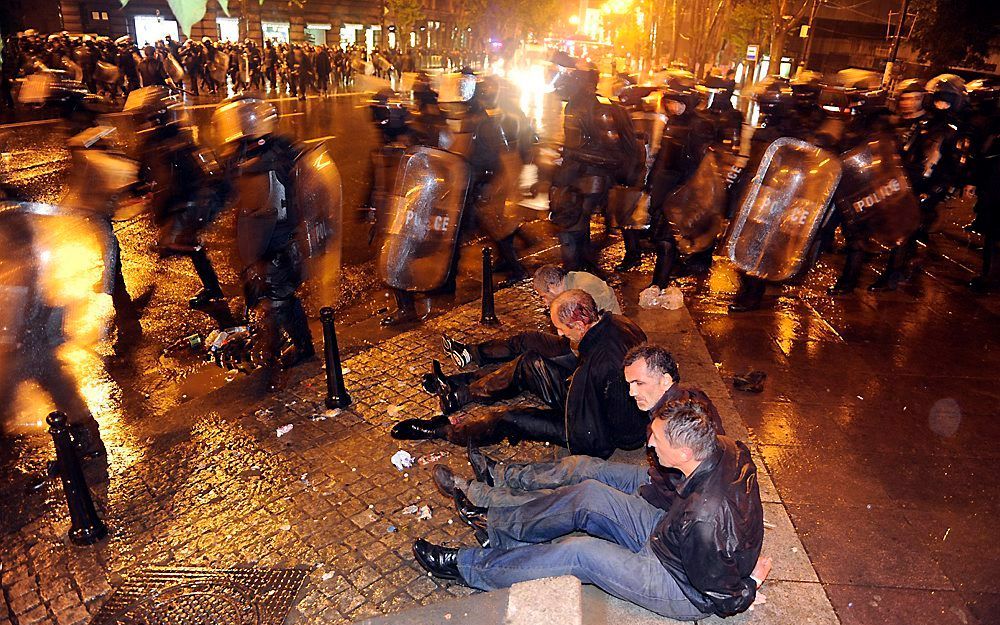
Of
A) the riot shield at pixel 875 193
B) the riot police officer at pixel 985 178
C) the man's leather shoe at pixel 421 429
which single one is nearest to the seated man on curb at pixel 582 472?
the man's leather shoe at pixel 421 429

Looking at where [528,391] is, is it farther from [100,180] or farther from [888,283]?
[888,283]

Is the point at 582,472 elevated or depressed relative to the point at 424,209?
depressed

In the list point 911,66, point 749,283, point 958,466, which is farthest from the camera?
point 911,66

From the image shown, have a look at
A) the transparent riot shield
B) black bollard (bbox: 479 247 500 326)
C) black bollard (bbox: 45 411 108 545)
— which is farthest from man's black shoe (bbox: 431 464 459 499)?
the transparent riot shield

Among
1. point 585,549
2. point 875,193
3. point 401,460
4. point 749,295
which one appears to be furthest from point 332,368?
point 875,193

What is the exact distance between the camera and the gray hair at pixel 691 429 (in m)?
3.06

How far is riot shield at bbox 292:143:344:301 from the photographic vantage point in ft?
20.1

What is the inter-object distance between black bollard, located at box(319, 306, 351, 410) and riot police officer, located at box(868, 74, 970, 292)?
6824mm

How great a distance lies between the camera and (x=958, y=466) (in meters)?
4.93

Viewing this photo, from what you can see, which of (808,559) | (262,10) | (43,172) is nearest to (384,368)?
A: (808,559)

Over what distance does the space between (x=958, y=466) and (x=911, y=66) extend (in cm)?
3605

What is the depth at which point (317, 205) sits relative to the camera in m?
6.34

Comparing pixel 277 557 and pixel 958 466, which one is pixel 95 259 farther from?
pixel 958 466

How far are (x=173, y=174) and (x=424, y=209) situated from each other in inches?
109
